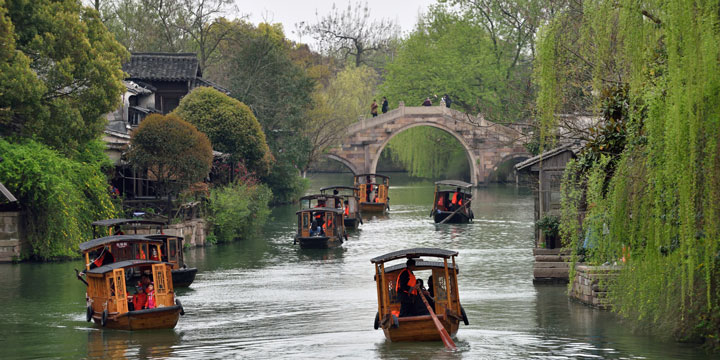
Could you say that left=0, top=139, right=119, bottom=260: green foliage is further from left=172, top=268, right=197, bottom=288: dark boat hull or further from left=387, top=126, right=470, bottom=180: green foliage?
left=387, top=126, right=470, bottom=180: green foliage

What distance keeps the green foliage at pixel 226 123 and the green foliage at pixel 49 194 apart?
1116 centimetres

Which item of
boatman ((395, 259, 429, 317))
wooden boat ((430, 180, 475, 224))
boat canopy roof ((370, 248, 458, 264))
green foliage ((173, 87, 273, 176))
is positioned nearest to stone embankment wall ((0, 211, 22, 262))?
green foliage ((173, 87, 273, 176))

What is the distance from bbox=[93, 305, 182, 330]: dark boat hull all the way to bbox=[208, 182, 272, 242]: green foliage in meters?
15.2

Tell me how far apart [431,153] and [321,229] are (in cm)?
3688

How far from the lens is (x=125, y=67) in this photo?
4112cm

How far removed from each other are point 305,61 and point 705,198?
50.2 meters

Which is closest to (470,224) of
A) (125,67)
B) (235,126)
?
(235,126)

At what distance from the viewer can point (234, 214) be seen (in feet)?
109

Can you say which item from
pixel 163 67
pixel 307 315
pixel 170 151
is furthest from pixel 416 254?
pixel 163 67

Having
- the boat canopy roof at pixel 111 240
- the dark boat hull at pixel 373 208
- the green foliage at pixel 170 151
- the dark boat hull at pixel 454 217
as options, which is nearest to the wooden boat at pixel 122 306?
the boat canopy roof at pixel 111 240

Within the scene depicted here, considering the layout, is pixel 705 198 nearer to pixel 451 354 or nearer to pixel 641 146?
pixel 641 146

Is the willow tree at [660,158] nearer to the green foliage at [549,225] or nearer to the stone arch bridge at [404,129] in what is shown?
the green foliage at [549,225]

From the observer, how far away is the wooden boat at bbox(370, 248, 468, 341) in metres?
15.2

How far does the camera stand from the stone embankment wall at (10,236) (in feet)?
83.6
